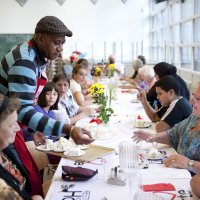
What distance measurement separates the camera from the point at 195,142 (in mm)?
2020

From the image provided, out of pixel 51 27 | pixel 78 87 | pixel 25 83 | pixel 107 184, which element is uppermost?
pixel 51 27

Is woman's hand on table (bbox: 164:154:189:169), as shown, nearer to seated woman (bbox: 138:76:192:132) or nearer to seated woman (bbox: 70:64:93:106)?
seated woman (bbox: 138:76:192:132)

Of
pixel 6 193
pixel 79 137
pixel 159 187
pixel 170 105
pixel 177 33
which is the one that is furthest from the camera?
pixel 177 33

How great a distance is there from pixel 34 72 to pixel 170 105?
4.34ft

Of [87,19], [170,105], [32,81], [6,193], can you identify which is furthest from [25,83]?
[87,19]

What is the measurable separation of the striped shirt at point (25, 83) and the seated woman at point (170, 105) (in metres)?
1.12

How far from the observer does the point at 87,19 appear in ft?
31.8

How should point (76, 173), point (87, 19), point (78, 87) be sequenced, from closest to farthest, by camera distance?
point (76, 173) → point (78, 87) → point (87, 19)

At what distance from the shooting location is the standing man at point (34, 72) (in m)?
1.82

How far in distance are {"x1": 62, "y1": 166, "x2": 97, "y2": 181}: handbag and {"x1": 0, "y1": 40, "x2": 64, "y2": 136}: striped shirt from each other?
21 centimetres

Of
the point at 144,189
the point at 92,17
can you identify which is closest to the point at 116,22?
the point at 92,17

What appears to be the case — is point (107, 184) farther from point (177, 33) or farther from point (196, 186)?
point (177, 33)

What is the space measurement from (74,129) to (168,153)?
70 cm

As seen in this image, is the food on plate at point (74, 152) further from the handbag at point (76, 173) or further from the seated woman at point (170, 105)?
the seated woman at point (170, 105)
